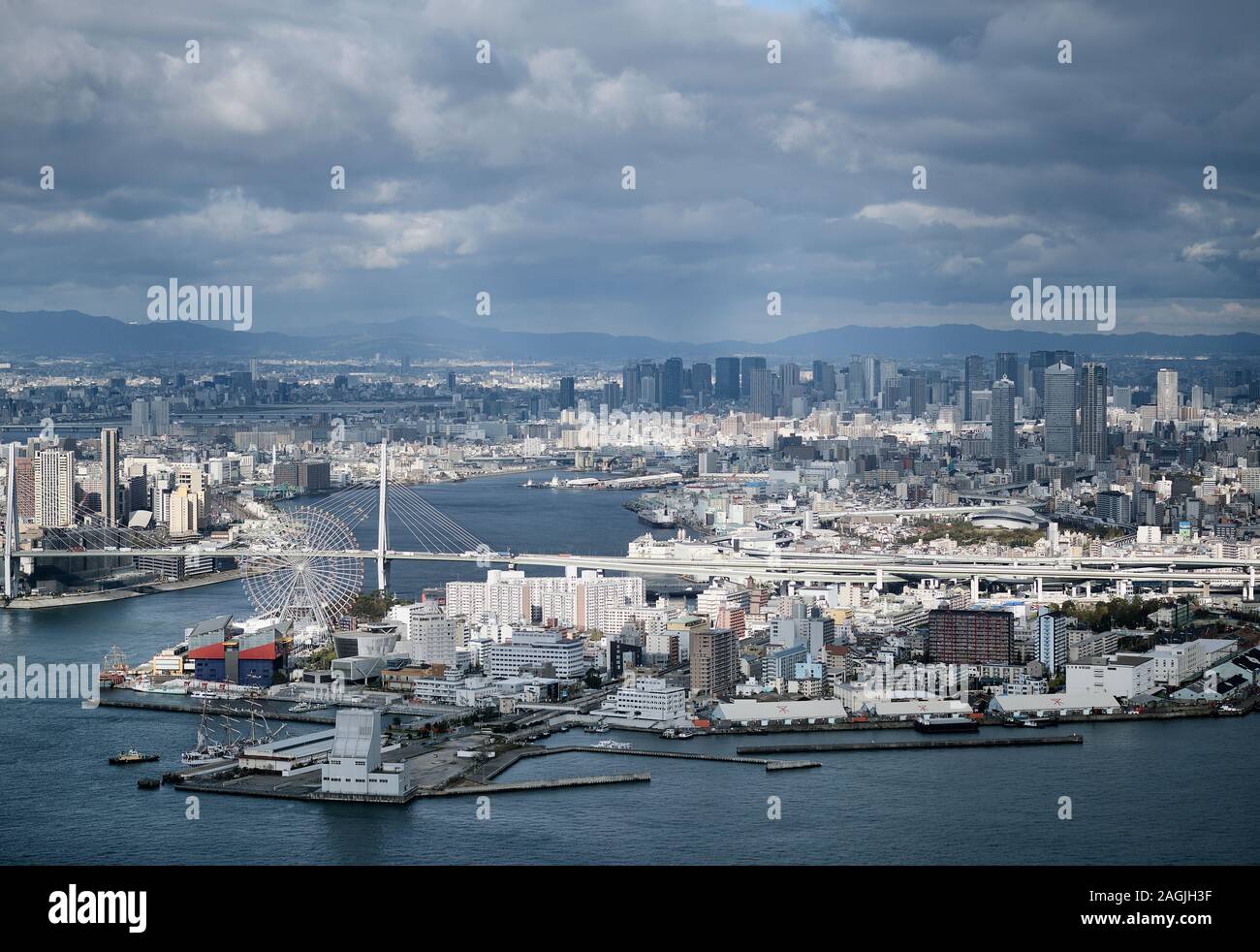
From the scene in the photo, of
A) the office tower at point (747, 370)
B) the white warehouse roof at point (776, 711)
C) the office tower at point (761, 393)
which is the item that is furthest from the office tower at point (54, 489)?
the office tower at point (747, 370)

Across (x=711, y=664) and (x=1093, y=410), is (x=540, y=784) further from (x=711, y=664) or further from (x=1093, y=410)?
(x=1093, y=410)

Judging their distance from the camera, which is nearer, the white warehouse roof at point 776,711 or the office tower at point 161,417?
the white warehouse roof at point 776,711

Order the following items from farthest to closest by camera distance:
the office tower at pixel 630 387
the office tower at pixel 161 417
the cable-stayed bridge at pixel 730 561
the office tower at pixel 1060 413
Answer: the office tower at pixel 630 387, the office tower at pixel 161 417, the office tower at pixel 1060 413, the cable-stayed bridge at pixel 730 561

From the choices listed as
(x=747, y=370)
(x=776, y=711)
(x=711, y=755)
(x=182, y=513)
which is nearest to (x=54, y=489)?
(x=182, y=513)

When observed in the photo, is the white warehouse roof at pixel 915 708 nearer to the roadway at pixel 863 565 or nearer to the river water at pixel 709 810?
the river water at pixel 709 810

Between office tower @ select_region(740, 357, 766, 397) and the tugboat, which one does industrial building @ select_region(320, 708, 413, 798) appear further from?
office tower @ select_region(740, 357, 766, 397)
